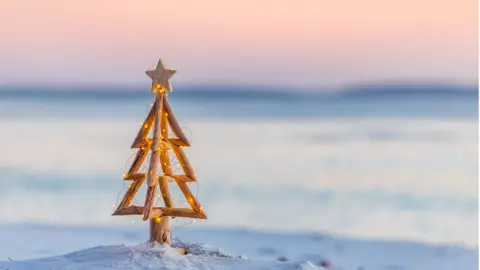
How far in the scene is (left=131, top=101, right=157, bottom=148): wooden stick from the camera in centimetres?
790

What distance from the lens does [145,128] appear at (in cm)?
793

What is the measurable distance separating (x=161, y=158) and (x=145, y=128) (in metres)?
0.30

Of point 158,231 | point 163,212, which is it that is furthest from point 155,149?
point 158,231

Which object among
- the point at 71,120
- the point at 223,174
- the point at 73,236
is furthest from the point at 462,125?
the point at 73,236

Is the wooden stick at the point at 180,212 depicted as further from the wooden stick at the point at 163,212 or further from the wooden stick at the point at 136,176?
the wooden stick at the point at 136,176

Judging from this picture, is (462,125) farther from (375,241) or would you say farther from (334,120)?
(375,241)

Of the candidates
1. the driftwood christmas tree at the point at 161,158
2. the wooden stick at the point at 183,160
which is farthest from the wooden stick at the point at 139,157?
the wooden stick at the point at 183,160

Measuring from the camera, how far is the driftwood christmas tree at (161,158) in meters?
7.88

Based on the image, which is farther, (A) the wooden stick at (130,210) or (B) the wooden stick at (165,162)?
(B) the wooden stick at (165,162)

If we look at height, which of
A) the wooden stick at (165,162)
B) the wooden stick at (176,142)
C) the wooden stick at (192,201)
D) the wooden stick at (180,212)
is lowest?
the wooden stick at (180,212)

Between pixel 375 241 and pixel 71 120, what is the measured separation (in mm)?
19030

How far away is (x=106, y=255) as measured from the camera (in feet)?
25.7

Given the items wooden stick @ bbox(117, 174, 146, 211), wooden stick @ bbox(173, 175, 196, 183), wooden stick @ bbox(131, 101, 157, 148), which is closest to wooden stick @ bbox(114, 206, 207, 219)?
wooden stick @ bbox(117, 174, 146, 211)

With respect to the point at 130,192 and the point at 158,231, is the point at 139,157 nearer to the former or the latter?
the point at 130,192
